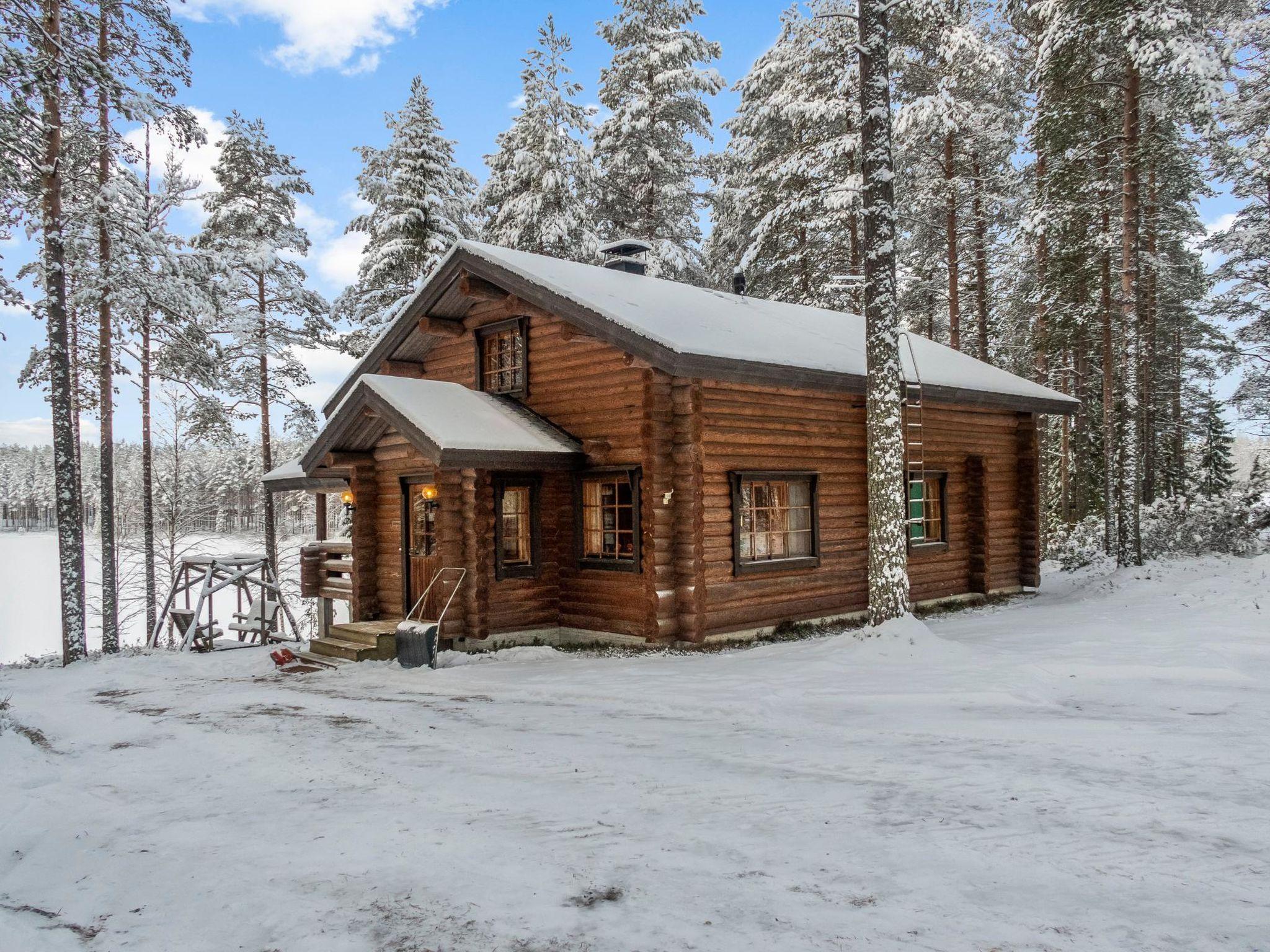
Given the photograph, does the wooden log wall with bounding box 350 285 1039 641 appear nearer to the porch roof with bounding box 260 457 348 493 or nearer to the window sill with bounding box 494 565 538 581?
the window sill with bounding box 494 565 538 581

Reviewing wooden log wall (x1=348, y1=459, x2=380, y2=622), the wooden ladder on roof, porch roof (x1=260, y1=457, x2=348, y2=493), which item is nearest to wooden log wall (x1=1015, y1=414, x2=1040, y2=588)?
the wooden ladder on roof

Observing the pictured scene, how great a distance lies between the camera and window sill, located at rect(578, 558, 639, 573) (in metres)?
11.5

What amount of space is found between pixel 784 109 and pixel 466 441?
1541 cm

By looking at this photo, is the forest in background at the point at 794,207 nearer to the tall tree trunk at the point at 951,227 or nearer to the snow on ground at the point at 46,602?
the tall tree trunk at the point at 951,227

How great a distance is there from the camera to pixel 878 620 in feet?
33.8

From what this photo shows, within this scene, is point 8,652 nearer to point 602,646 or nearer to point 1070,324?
point 602,646

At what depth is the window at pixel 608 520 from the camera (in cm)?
1148

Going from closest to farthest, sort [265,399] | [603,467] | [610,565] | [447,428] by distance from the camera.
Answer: [447,428]
[610,565]
[603,467]
[265,399]

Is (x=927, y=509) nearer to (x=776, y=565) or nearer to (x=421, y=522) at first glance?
(x=776, y=565)

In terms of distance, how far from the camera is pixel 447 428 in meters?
11.2

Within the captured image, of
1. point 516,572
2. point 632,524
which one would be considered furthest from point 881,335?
point 516,572

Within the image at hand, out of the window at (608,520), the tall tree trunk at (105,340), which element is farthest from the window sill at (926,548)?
the tall tree trunk at (105,340)

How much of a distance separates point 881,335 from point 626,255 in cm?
726

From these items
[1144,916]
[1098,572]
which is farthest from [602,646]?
[1098,572]
